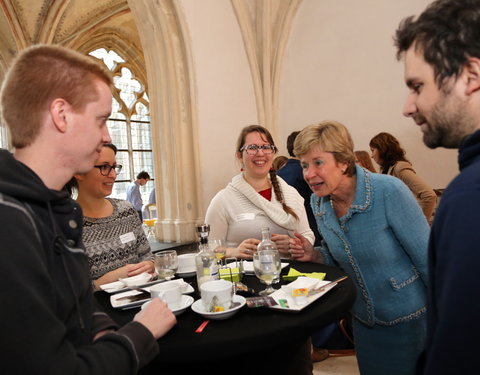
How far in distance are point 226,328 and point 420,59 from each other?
1.03m

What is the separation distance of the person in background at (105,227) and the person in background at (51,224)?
1073 millimetres

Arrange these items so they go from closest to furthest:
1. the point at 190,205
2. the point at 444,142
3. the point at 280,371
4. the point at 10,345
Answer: the point at 10,345 < the point at 444,142 < the point at 280,371 < the point at 190,205

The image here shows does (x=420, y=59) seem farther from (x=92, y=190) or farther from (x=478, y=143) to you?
(x=92, y=190)

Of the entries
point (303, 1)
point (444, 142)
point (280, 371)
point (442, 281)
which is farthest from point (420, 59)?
point (303, 1)

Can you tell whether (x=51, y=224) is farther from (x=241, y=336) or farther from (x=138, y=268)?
(x=138, y=268)

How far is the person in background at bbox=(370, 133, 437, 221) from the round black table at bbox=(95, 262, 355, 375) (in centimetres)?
241

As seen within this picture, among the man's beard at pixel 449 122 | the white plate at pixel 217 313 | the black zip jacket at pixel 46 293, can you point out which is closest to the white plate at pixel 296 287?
the white plate at pixel 217 313

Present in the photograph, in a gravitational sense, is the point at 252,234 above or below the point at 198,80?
below

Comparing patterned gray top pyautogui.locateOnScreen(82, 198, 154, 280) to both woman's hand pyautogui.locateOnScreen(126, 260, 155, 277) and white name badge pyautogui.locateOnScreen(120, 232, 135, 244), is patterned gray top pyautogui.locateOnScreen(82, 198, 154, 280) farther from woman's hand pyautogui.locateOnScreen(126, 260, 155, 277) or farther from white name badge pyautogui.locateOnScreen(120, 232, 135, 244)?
woman's hand pyautogui.locateOnScreen(126, 260, 155, 277)

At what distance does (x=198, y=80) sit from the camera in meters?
4.79

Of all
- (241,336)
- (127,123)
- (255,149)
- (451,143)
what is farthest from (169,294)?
(127,123)

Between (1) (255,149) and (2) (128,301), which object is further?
(1) (255,149)

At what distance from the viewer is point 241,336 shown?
1123 mm

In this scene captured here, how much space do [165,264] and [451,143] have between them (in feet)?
4.51
